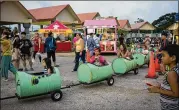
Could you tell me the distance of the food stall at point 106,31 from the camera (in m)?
18.9

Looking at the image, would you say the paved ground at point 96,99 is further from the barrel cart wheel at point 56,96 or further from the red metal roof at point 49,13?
the red metal roof at point 49,13

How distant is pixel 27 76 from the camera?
17.9ft

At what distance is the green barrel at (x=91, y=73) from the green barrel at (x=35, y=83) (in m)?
1.28

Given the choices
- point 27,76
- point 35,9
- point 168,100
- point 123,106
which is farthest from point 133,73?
point 35,9

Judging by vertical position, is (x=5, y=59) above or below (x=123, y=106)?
above

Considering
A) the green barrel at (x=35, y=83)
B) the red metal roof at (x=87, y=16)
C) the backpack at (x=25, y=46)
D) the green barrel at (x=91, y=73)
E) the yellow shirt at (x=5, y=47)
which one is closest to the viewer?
the green barrel at (x=35, y=83)

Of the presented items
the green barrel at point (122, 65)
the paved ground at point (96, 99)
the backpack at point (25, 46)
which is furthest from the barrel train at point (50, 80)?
the backpack at point (25, 46)

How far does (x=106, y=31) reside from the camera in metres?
19.7

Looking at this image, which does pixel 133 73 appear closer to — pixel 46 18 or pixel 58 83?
pixel 58 83

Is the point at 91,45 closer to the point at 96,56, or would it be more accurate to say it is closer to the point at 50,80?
the point at 96,56

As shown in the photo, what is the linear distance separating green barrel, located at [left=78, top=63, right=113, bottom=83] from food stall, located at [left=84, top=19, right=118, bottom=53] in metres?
11.6

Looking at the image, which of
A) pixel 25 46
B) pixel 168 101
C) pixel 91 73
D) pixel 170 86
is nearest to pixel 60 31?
pixel 25 46

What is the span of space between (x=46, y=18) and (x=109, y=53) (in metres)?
10.5

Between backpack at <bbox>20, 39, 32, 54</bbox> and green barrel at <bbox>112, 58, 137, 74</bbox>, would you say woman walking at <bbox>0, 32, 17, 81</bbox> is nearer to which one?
backpack at <bbox>20, 39, 32, 54</bbox>
